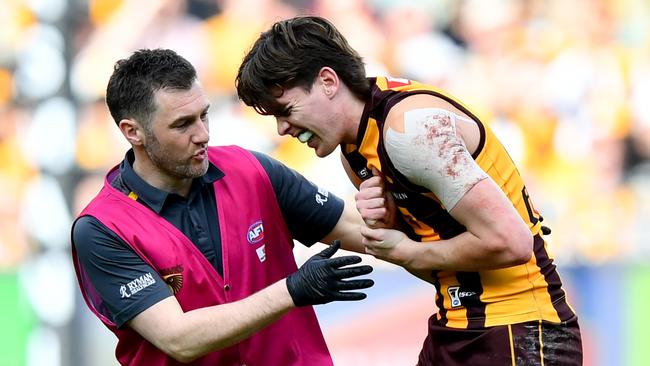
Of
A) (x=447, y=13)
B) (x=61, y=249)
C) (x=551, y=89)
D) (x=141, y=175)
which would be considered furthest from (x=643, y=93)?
(x=141, y=175)

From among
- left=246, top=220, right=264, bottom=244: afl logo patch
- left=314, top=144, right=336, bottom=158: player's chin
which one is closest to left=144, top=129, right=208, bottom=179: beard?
left=246, top=220, right=264, bottom=244: afl logo patch

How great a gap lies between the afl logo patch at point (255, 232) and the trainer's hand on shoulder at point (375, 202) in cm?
61

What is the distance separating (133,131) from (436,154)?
1369 mm

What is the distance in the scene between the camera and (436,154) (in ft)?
11.6

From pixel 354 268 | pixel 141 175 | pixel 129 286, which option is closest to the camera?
pixel 354 268

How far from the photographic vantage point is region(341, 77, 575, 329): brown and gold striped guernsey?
12.2 ft

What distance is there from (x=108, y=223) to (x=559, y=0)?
4.97m

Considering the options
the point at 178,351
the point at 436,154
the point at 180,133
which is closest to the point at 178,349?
the point at 178,351

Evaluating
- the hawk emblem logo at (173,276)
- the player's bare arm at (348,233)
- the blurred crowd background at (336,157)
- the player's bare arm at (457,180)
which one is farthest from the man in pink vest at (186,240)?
the blurred crowd background at (336,157)

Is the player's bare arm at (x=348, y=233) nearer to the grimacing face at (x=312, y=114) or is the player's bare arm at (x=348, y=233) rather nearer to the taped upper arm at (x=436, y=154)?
the grimacing face at (x=312, y=114)

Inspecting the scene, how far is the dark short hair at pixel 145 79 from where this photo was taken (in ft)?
14.1

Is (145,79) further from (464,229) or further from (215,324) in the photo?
(464,229)

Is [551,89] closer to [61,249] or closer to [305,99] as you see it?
[61,249]

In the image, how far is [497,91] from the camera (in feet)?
26.5
